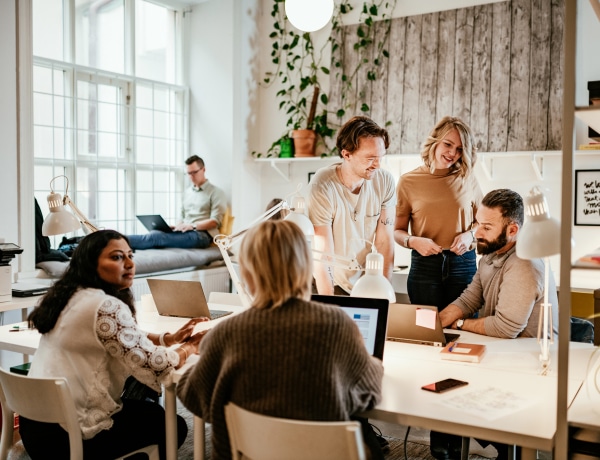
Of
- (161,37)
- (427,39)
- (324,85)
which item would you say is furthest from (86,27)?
(427,39)

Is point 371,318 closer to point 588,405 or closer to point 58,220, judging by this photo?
point 588,405

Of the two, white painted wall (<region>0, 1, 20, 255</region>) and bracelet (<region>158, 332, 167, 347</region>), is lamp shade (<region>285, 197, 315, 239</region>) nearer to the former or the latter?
bracelet (<region>158, 332, 167, 347</region>)

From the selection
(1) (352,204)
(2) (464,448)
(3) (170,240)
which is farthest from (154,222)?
(2) (464,448)

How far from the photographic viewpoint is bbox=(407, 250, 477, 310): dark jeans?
3.12 meters

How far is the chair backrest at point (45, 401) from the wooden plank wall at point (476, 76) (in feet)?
12.9

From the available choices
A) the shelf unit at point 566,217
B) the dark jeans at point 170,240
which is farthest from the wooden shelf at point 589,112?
the dark jeans at point 170,240

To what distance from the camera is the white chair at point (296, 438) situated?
1.45 meters

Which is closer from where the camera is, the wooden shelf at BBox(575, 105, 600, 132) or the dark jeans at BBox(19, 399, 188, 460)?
the wooden shelf at BBox(575, 105, 600, 132)

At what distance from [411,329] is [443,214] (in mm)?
857

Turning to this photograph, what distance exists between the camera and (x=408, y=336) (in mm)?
2520

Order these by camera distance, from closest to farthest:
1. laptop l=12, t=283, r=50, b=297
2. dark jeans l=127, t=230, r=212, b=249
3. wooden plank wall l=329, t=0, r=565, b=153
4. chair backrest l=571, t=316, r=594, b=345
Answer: chair backrest l=571, t=316, r=594, b=345 < laptop l=12, t=283, r=50, b=297 < wooden plank wall l=329, t=0, r=565, b=153 < dark jeans l=127, t=230, r=212, b=249

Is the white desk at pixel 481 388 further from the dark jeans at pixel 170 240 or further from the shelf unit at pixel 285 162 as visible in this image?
the dark jeans at pixel 170 240

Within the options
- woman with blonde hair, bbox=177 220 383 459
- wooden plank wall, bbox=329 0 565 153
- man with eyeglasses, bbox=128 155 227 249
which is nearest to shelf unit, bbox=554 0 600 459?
woman with blonde hair, bbox=177 220 383 459

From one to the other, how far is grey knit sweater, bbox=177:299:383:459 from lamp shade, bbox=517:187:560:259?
1.78ft
